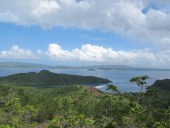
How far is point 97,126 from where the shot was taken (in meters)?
89.7

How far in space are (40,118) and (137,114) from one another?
83174 millimetres

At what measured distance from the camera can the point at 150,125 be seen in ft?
228

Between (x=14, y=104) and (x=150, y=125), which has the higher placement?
(x=14, y=104)

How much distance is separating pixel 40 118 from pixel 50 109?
20.3ft

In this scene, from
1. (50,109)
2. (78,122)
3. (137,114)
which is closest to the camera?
(78,122)

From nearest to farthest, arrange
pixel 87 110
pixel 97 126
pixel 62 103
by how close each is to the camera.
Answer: pixel 97 126 → pixel 87 110 → pixel 62 103

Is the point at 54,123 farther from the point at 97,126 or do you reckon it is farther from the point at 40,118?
the point at 40,118

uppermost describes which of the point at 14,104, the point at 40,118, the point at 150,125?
the point at 14,104

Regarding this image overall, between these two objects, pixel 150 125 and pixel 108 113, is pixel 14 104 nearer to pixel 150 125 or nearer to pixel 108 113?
pixel 150 125

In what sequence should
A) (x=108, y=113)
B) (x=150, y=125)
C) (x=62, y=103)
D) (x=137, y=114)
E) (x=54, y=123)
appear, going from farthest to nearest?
(x=62, y=103)
(x=108, y=113)
(x=150, y=125)
(x=137, y=114)
(x=54, y=123)

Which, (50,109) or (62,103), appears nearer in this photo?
(50,109)

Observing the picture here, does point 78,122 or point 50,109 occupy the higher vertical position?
point 78,122

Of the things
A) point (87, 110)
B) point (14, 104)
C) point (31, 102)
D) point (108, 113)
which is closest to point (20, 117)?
point (14, 104)

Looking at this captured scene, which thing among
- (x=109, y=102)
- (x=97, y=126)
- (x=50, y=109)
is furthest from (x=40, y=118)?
(x=97, y=126)
